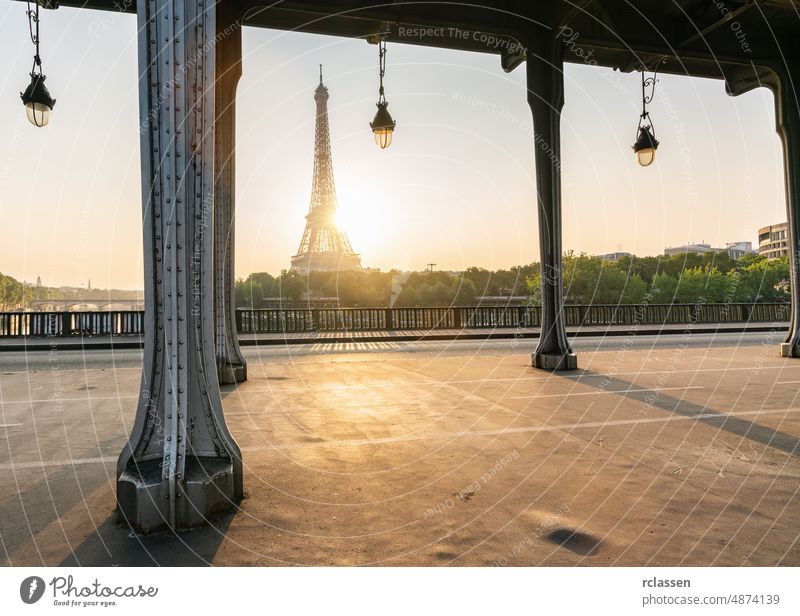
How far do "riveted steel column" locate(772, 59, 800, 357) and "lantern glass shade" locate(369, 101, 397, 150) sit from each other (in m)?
8.60

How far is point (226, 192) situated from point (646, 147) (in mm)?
7550

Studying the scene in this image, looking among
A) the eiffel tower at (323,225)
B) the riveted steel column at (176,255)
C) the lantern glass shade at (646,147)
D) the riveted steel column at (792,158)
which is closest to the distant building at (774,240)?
the eiffel tower at (323,225)

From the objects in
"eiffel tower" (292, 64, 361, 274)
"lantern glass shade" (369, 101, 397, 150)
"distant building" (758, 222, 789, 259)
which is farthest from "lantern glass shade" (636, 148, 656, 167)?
"distant building" (758, 222, 789, 259)

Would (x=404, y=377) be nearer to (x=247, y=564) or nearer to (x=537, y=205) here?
(x=537, y=205)

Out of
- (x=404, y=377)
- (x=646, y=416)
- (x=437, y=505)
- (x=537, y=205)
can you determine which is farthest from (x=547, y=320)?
(x=437, y=505)

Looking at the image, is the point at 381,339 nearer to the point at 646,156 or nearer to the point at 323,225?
the point at 646,156

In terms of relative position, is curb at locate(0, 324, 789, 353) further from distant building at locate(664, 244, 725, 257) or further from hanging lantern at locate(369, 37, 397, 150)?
distant building at locate(664, 244, 725, 257)

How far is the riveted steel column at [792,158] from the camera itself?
10.7 metres

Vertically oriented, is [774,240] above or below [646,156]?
above

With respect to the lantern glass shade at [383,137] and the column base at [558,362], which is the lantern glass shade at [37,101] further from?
the column base at [558,362]
